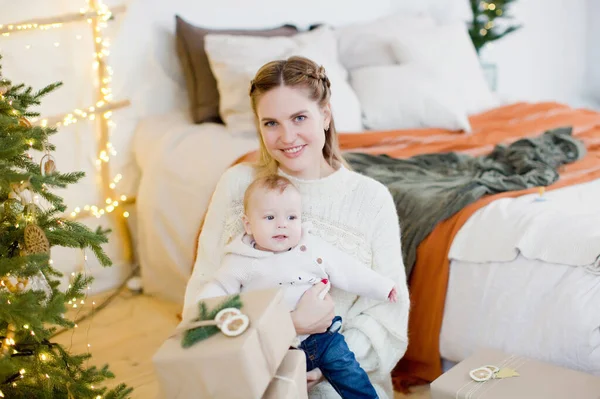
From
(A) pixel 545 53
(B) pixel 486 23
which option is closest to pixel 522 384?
(B) pixel 486 23

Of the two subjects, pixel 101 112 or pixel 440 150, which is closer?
pixel 440 150

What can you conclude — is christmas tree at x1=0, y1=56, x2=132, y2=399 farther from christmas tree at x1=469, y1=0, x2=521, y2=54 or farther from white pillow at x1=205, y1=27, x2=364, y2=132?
christmas tree at x1=469, y1=0, x2=521, y2=54

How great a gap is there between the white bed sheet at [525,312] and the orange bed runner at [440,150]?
0.14ft

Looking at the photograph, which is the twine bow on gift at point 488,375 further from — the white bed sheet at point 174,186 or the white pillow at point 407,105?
the white pillow at point 407,105

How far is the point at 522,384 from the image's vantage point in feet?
4.93

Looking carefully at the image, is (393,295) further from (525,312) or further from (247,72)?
(247,72)

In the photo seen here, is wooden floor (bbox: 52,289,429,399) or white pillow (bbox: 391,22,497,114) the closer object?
wooden floor (bbox: 52,289,429,399)

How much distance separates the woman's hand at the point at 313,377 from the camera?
153cm

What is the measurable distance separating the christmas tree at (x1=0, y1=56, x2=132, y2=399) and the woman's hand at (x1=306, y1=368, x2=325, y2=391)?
15.7 inches

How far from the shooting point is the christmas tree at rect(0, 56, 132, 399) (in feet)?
4.33

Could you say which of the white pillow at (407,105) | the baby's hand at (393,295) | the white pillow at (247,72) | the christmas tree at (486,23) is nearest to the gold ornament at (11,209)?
the baby's hand at (393,295)

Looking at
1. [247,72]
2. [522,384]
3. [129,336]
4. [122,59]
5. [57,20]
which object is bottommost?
[129,336]

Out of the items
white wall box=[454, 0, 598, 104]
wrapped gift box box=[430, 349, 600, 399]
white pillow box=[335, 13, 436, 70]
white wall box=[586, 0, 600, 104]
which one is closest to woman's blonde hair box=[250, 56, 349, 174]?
wrapped gift box box=[430, 349, 600, 399]

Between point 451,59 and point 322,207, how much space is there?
77.9 inches
